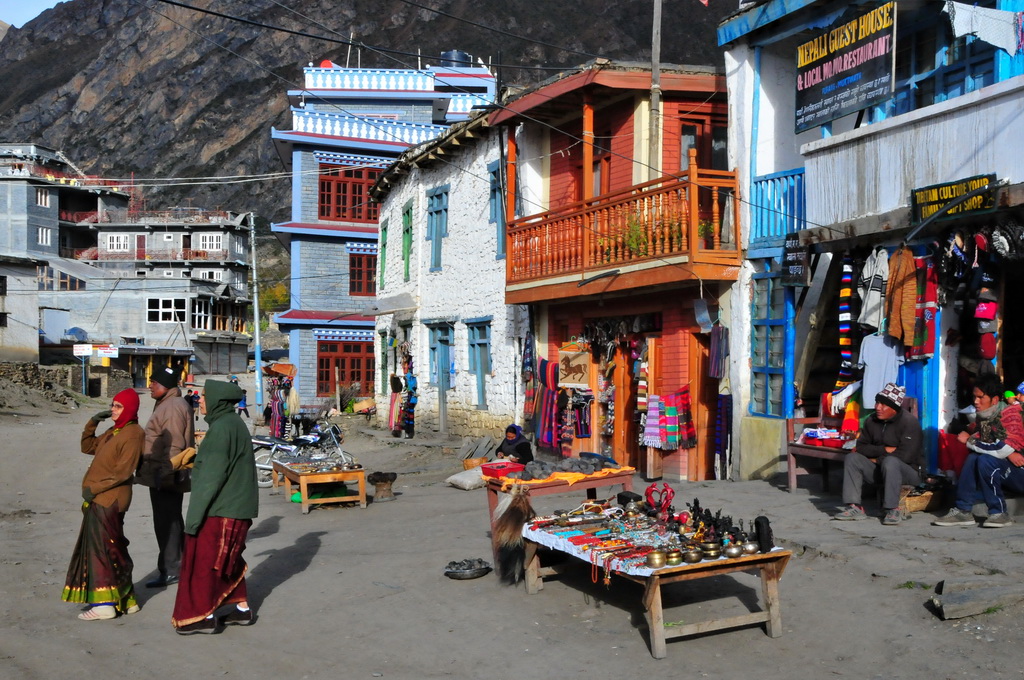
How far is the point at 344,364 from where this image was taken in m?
35.3

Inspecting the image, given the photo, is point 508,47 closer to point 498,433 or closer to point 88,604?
point 498,433

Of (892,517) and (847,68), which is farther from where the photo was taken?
(847,68)

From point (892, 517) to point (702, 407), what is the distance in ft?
16.7

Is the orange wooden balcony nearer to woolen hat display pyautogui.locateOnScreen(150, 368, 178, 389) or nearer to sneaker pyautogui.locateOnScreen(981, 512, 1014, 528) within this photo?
sneaker pyautogui.locateOnScreen(981, 512, 1014, 528)

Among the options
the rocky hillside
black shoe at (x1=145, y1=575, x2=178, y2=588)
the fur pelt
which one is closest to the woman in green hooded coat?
black shoe at (x1=145, y1=575, x2=178, y2=588)

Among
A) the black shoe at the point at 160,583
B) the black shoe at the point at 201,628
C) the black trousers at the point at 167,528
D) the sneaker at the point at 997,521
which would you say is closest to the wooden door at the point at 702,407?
the sneaker at the point at 997,521

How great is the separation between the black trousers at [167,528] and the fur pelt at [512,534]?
9.51 ft

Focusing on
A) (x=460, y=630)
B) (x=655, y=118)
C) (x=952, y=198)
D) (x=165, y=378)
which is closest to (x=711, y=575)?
(x=460, y=630)

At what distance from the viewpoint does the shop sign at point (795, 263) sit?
38.5 ft

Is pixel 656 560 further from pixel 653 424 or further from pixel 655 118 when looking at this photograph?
pixel 655 118

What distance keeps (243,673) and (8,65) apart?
160 metres

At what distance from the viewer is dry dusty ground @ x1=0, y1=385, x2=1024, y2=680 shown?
19.9 feet

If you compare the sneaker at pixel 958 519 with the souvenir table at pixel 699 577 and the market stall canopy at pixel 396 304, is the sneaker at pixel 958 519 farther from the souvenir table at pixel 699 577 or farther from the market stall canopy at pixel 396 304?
the market stall canopy at pixel 396 304

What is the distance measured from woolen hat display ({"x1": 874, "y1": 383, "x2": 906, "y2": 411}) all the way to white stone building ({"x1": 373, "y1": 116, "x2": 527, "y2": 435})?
970 centimetres
